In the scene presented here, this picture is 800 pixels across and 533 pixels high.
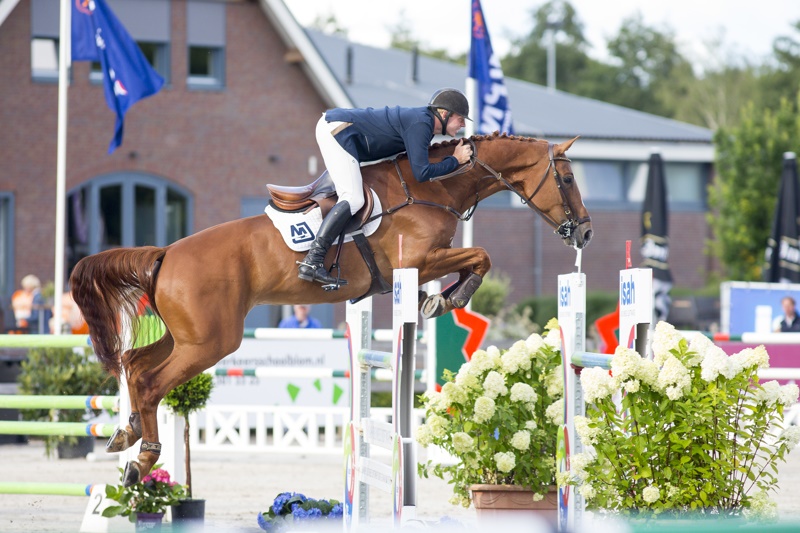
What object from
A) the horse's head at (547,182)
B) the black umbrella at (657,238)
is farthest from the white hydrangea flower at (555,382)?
the black umbrella at (657,238)

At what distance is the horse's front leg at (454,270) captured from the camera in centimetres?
544

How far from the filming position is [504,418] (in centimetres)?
526

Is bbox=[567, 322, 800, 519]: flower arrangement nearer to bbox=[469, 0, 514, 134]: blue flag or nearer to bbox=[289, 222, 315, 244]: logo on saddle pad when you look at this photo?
bbox=[289, 222, 315, 244]: logo on saddle pad

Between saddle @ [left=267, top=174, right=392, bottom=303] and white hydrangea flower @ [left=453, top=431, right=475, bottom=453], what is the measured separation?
2.65ft

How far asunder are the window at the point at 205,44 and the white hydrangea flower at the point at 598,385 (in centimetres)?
1617

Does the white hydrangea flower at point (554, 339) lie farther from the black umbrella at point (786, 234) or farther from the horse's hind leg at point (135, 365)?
the black umbrella at point (786, 234)

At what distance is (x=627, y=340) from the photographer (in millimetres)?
4215

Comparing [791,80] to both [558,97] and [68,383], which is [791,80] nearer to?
[558,97]

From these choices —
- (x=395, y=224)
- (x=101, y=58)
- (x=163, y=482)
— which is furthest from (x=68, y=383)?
(x=395, y=224)

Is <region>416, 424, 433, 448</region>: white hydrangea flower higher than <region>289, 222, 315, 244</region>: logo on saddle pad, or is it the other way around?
<region>289, 222, 315, 244</region>: logo on saddle pad

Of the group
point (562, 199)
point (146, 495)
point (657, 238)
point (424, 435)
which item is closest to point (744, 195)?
point (657, 238)

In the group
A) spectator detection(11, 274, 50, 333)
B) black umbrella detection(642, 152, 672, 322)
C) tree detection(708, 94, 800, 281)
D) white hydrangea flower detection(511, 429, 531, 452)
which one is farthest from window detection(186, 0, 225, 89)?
white hydrangea flower detection(511, 429, 531, 452)

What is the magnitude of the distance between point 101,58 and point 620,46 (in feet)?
157

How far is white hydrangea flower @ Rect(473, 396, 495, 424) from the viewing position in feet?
17.1
